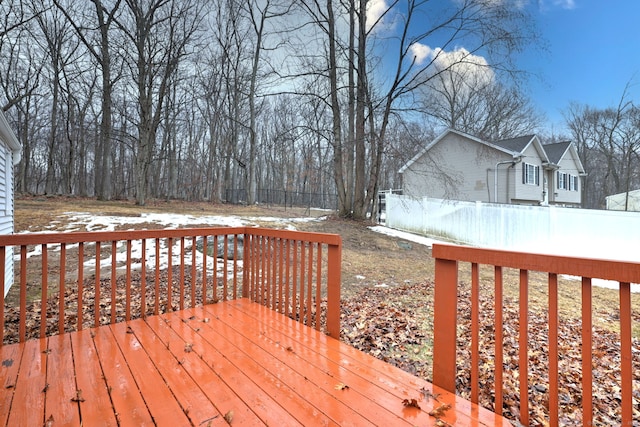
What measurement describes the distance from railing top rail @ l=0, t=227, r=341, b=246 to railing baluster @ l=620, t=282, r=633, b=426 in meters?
1.69

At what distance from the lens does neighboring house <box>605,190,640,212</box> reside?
25906mm

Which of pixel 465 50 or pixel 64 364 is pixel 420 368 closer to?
pixel 64 364

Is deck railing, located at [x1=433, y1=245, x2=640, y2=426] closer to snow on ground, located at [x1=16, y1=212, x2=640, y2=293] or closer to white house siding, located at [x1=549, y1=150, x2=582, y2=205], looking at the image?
snow on ground, located at [x1=16, y1=212, x2=640, y2=293]

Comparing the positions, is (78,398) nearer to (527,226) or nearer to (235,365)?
(235,365)

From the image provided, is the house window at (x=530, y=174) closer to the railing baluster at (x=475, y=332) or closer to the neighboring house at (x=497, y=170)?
the neighboring house at (x=497, y=170)

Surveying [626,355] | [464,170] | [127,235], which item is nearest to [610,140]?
[464,170]

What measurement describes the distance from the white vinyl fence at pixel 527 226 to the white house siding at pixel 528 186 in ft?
24.2

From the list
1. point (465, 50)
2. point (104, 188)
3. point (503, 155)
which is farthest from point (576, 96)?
point (104, 188)

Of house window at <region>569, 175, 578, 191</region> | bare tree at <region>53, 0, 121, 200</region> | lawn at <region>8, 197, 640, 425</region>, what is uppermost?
bare tree at <region>53, 0, 121, 200</region>

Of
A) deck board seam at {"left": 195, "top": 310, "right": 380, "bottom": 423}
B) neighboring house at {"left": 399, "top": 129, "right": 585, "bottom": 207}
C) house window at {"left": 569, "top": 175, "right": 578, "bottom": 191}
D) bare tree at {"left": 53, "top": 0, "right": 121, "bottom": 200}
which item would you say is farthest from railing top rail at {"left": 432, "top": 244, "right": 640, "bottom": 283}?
house window at {"left": 569, "top": 175, "right": 578, "bottom": 191}

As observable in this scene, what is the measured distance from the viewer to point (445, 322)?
1.87 metres

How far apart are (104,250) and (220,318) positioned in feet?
18.9

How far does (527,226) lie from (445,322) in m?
9.82

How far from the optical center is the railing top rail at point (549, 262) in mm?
1332
